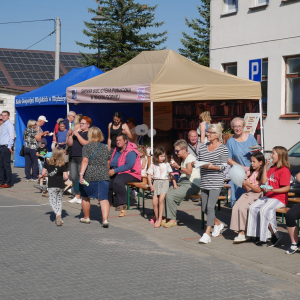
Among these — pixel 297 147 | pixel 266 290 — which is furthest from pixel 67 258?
pixel 297 147

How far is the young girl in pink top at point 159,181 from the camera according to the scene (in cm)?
897

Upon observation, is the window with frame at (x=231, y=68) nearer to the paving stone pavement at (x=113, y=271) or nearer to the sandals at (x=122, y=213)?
the sandals at (x=122, y=213)

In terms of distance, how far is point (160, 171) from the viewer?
9.12 meters

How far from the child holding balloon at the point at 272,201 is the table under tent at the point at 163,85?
3.96 m

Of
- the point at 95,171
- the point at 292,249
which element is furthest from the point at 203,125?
the point at 292,249

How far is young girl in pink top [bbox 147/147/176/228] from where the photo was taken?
8.97 m

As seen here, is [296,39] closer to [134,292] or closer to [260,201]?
[260,201]

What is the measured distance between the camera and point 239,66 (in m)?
18.5

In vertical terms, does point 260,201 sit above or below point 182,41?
below

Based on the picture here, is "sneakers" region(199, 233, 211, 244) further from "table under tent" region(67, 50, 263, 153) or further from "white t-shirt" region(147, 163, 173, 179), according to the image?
"table under tent" region(67, 50, 263, 153)

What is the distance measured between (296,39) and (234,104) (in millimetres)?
3931

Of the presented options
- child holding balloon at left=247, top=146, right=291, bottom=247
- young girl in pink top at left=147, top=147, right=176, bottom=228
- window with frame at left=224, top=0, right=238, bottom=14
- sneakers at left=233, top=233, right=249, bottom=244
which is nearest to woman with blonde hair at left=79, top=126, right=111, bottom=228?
young girl in pink top at left=147, top=147, right=176, bottom=228

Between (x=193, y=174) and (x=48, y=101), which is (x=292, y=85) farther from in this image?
(x=193, y=174)

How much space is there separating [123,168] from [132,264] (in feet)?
13.5
